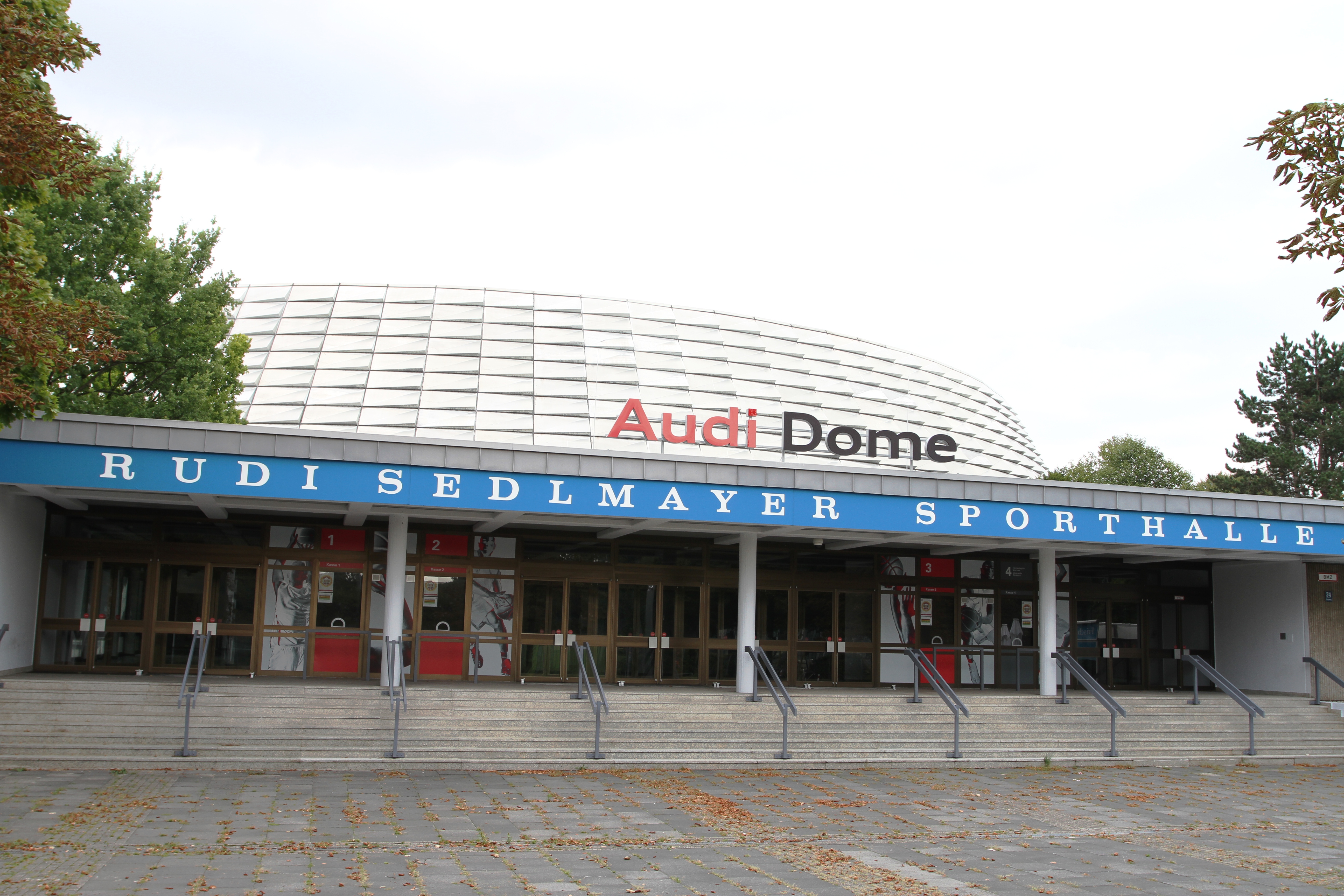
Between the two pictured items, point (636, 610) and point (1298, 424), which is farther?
point (1298, 424)

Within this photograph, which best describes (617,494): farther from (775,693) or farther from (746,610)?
Result: (775,693)

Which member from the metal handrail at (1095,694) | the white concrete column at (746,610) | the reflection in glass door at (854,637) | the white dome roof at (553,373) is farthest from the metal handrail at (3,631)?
the white dome roof at (553,373)

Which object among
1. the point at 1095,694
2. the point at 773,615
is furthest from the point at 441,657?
the point at 1095,694

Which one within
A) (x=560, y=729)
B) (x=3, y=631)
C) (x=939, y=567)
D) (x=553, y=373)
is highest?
(x=553, y=373)

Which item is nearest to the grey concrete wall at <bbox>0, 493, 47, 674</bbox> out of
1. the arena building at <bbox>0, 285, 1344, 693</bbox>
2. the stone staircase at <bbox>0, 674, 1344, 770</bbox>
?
the arena building at <bbox>0, 285, 1344, 693</bbox>

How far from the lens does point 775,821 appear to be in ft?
36.2

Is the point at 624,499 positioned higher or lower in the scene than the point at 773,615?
higher

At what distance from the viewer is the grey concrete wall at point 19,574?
15.8 metres

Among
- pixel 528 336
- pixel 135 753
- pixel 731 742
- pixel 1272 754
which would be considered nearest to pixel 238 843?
pixel 135 753

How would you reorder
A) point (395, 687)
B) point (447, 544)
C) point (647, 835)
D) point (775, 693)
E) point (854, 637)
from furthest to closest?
point (854, 637)
point (447, 544)
point (775, 693)
point (395, 687)
point (647, 835)

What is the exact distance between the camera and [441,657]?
1930cm

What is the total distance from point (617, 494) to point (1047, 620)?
911cm

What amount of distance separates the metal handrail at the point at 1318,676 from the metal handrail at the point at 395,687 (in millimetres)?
17829

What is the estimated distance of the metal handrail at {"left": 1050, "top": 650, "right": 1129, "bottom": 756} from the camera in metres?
17.1
